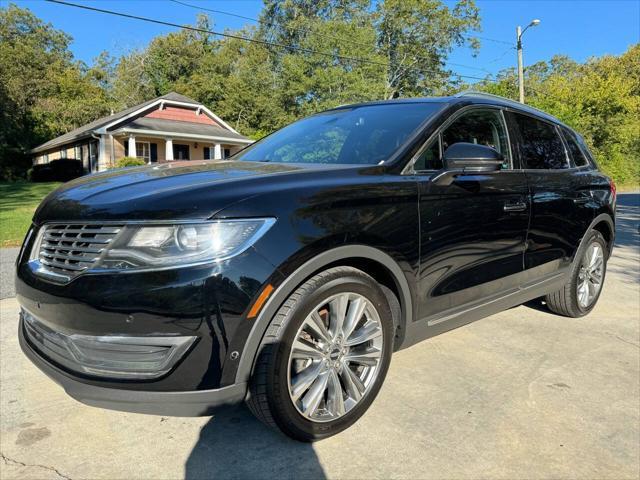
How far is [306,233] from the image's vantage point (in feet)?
7.37

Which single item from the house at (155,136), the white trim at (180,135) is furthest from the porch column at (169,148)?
the white trim at (180,135)

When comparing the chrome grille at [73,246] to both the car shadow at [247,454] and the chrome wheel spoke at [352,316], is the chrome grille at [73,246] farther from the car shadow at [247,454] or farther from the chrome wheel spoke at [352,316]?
the chrome wheel spoke at [352,316]

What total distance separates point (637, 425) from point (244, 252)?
2.40 m

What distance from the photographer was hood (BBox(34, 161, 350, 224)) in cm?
208

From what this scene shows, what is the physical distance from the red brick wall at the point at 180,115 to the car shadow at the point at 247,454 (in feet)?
102

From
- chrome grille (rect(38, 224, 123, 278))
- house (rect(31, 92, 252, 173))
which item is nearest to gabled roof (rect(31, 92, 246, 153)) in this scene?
house (rect(31, 92, 252, 173))

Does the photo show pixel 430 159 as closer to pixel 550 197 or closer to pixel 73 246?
pixel 550 197

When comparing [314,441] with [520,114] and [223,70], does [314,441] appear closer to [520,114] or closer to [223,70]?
[520,114]

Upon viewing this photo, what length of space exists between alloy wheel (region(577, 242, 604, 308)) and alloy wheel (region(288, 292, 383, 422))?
277 cm

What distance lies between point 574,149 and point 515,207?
5.28ft

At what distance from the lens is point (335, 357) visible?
2514 mm

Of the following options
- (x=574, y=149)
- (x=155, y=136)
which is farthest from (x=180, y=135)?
(x=574, y=149)

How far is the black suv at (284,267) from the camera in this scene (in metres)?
2.03

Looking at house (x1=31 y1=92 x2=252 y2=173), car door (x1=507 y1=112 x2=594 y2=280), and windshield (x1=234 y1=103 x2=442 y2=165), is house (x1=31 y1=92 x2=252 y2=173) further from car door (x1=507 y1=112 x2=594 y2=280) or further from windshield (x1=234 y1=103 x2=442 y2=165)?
car door (x1=507 y1=112 x2=594 y2=280)
